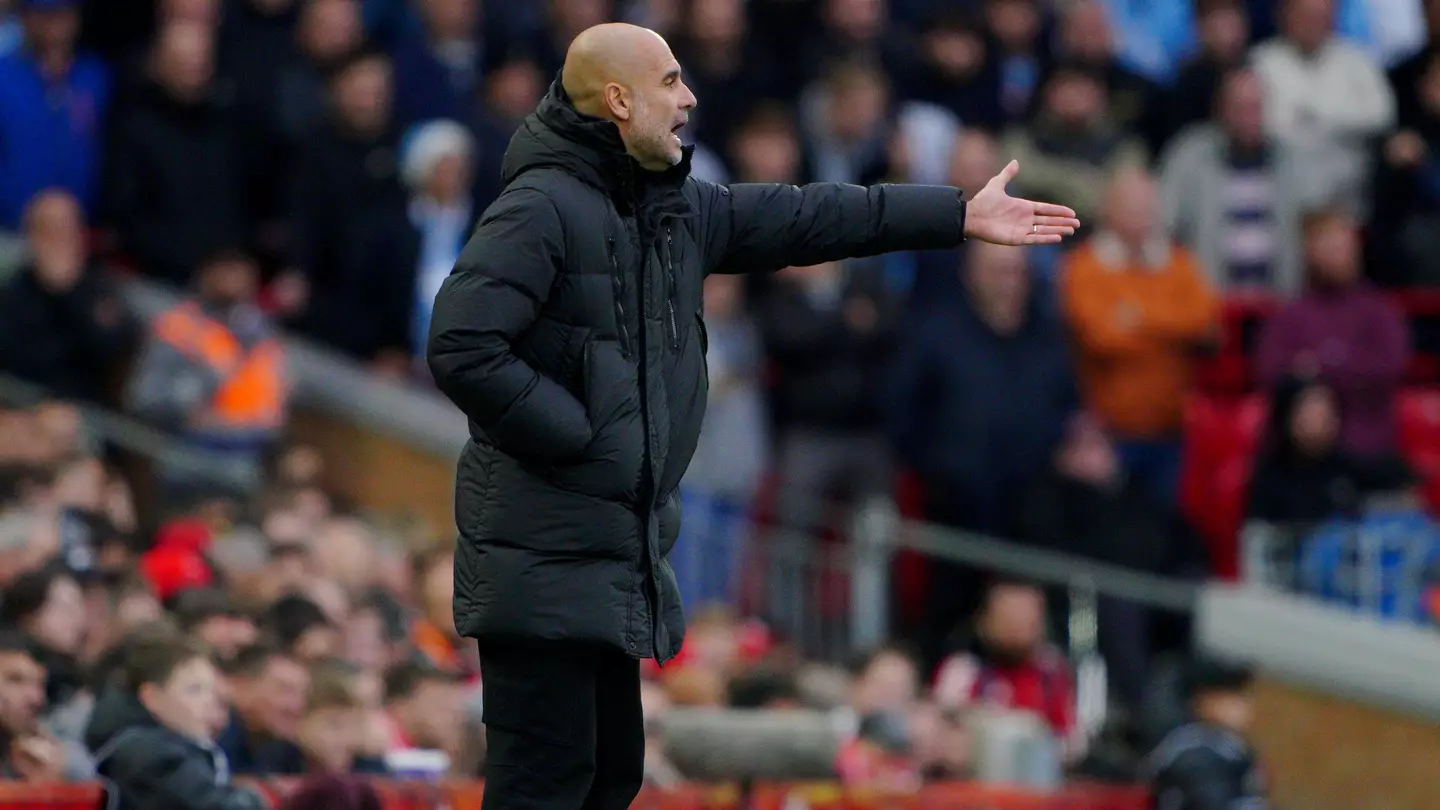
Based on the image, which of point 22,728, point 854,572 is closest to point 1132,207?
point 854,572

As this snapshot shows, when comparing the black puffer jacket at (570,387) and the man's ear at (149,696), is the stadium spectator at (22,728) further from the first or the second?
the black puffer jacket at (570,387)

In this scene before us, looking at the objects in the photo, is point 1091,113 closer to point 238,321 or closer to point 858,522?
point 858,522

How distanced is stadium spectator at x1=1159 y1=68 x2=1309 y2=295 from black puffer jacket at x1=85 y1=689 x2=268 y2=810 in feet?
26.7

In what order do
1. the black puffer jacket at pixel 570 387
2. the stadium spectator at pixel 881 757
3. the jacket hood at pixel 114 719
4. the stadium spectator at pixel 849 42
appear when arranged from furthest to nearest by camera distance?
the stadium spectator at pixel 849 42, the stadium spectator at pixel 881 757, the jacket hood at pixel 114 719, the black puffer jacket at pixel 570 387

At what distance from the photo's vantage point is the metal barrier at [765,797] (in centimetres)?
722

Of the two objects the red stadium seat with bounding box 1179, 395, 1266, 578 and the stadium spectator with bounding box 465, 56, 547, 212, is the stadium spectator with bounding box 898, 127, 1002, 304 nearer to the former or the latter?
the red stadium seat with bounding box 1179, 395, 1266, 578

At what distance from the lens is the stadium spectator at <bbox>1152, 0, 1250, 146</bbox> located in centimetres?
1460

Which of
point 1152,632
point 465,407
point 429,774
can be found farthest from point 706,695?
point 465,407

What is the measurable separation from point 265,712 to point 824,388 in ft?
15.8

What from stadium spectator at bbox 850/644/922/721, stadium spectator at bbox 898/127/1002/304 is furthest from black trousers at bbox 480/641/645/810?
stadium spectator at bbox 898/127/1002/304

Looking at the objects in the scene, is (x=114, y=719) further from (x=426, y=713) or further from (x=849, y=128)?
(x=849, y=128)

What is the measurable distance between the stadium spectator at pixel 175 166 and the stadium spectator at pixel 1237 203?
16.8 feet

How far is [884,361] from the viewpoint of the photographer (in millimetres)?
12945

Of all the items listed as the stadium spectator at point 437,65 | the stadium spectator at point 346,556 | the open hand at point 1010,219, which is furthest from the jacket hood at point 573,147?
the stadium spectator at point 437,65
